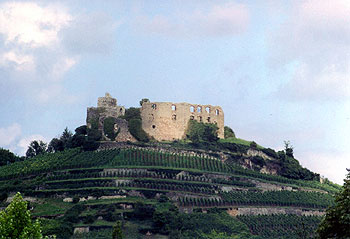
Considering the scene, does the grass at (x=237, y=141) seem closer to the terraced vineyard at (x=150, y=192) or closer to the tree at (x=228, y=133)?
the tree at (x=228, y=133)

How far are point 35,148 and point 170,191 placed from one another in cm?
3991

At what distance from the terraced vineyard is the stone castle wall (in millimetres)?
5591

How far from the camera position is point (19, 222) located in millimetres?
31203

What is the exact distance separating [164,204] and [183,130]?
78.8ft

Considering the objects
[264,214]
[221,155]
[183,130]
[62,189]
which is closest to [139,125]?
[183,130]

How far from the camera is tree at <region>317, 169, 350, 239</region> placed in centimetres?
3166

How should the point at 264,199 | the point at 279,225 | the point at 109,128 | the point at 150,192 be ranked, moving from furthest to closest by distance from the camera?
the point at 109,128 < the point at 264,199 < the point at 150,192 < the point at 279,225

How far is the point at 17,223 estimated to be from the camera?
31.2 meters

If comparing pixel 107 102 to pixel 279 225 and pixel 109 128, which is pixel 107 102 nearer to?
pixel 109 128

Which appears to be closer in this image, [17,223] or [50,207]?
[17,223]

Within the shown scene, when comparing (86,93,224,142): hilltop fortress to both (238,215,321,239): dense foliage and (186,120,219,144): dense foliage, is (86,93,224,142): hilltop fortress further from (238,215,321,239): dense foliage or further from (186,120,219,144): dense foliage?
(238,215,321,239): dense foliage

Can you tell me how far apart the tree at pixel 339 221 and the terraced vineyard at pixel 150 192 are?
33.7 m

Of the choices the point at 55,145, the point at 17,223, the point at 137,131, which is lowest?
the point at 17,223

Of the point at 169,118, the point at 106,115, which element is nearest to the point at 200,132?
the point at 169,118
